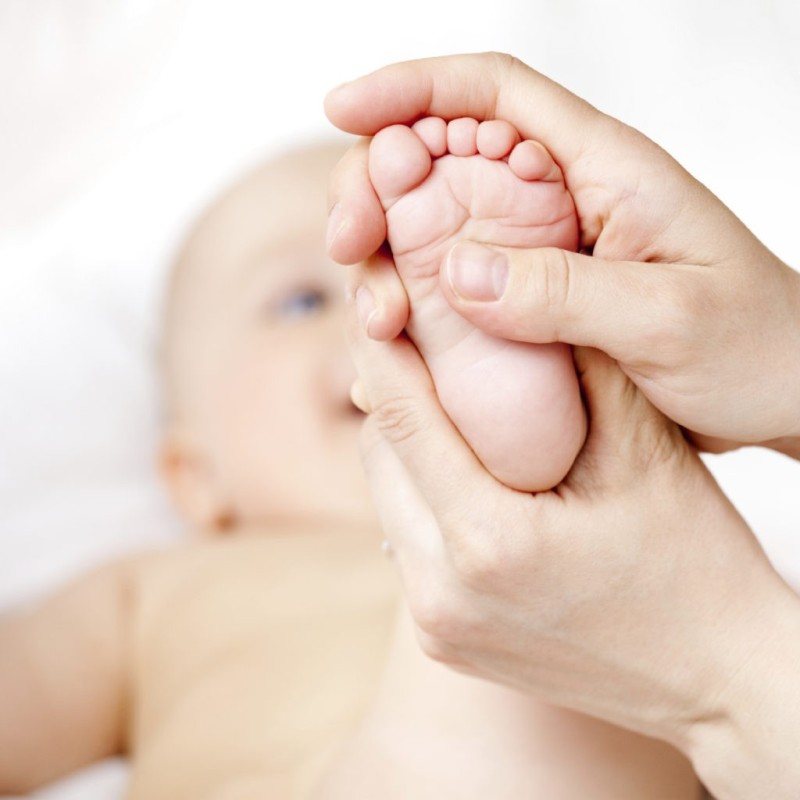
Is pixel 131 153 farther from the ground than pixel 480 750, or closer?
farther from the ground

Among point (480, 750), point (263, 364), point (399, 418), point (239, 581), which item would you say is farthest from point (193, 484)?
point (399, 418)

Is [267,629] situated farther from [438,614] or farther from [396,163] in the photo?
[396,163]

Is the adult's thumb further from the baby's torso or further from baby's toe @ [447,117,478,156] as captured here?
the baby's torso

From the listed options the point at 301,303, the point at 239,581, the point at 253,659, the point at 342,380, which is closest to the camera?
the point at 253,659

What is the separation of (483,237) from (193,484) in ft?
3.49

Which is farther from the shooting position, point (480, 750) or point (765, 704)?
point (480, 750)

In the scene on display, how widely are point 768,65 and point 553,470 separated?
2.08 feet

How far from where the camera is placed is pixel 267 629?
1.27 meters

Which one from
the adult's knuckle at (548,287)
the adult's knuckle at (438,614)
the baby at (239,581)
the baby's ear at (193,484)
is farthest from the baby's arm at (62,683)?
the adult's knuckle at (548,287)

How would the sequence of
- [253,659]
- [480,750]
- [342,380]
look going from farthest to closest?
1. [342,380]
2. [253,659]
3. [480,750]

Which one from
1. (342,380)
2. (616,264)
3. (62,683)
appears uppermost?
(616,264)

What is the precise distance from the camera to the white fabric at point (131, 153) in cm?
132

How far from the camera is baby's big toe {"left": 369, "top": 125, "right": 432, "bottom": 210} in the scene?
2.17 ft

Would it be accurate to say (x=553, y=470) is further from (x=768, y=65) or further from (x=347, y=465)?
(x=347, y=465)
